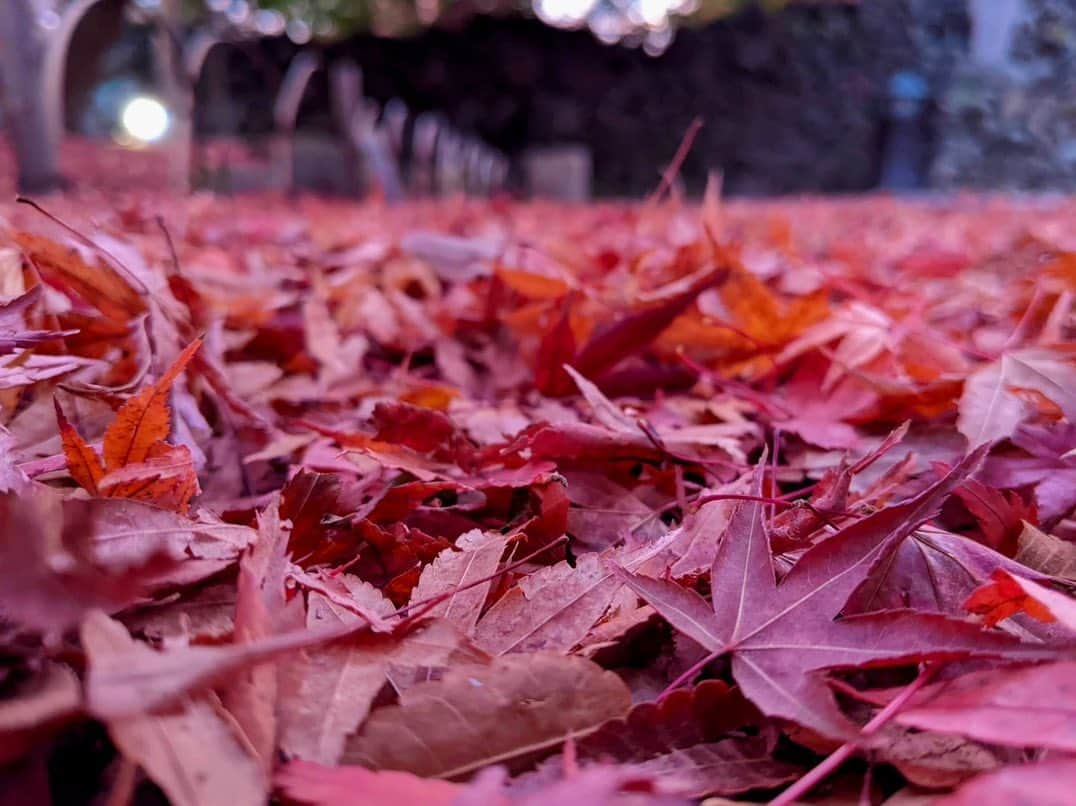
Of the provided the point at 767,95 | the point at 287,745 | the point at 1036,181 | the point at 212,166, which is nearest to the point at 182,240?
the point at 287,745

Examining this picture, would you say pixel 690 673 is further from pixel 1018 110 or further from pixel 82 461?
pixel 1018 110

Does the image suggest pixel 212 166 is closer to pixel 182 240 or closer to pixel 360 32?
pixel 182 240

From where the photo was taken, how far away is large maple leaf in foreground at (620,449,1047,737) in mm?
274

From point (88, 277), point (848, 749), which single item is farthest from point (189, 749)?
point (88, 277)

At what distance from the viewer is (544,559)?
41cm

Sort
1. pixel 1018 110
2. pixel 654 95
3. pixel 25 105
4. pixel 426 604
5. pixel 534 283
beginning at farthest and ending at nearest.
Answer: pixel 654 95 → pixel 1018 110 → pixel 25 105 → pixel 534 283 → pixel 426 604

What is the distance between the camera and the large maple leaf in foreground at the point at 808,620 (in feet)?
0.90

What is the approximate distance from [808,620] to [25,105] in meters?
2.67

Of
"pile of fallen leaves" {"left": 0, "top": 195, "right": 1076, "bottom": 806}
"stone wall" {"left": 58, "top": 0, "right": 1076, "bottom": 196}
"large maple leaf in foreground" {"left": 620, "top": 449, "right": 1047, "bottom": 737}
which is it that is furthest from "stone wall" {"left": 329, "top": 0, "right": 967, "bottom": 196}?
"large maple leaf in foreground" {"left": 620, "top": 449, "right": 1047, "bottom": 737}

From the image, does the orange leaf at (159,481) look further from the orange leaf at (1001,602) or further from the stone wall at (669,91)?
the stone wall at (669,91)

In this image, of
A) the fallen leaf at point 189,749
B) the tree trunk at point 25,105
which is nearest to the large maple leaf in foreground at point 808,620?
the fallen leaf at point 189,749

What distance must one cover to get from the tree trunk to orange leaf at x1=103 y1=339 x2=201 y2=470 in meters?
2.27

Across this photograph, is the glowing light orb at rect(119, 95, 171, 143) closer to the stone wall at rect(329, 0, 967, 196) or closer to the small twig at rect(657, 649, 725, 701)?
the small twig at rect(657, 649, 725, 701)

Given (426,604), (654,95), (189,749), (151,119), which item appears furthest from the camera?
(654,95)
